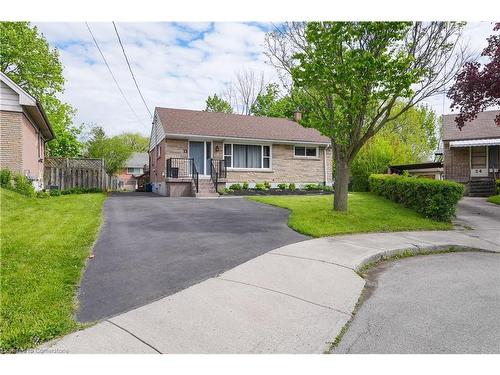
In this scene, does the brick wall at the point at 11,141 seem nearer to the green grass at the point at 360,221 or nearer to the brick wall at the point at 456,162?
the green grass at the point at 360,221

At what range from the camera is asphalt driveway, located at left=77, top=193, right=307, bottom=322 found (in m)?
3.66

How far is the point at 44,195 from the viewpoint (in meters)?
13.2

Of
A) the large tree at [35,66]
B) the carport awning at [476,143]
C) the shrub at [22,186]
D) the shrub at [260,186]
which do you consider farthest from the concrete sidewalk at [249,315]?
the large tree at [35,66]

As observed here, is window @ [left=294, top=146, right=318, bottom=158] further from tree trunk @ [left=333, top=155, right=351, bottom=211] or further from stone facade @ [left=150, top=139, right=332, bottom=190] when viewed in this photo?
tree trunk @ [left=333, top=155, right=351, bottom=211]

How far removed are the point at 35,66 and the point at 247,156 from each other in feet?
56.6

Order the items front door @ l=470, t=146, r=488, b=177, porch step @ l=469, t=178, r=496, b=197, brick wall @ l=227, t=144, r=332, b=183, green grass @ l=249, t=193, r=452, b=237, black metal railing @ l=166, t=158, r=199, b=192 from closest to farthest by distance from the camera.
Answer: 1. green grass @ l=249, t=193, r=452, b=237
2. black metal railing @ l=166, t=158, r=199, b=192
3. porch step @ l=469, t=178, r=496, b=197
4. brick wall @ l=227, t=144, r=332, b=183
5. front door @ l=470, t=146, r=488, b=177

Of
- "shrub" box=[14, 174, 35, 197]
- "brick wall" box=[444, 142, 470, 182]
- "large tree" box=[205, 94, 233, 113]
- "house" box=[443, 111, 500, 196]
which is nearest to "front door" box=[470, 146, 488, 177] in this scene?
"house" box=[443, 111, 500, 196]

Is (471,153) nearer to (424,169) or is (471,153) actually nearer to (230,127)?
(424,169)

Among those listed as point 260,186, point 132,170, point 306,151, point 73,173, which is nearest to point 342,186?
point 260,186

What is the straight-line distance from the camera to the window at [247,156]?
19.7 m


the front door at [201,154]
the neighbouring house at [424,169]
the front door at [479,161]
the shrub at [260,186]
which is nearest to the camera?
the front door at [201,154]

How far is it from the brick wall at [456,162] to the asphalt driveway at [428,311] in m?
18.5

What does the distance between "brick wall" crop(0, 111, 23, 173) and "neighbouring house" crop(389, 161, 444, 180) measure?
59.6 feet
